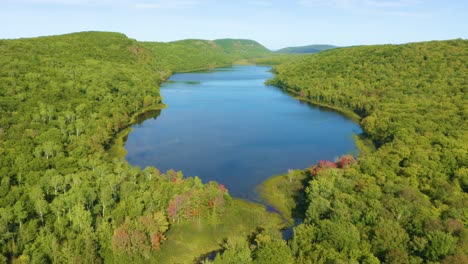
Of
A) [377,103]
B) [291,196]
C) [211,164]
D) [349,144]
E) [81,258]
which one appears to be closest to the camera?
[81,258]

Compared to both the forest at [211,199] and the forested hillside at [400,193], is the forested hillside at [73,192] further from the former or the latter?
the forested hillside at [400,193]

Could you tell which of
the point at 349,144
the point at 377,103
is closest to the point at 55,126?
the point at 349,144

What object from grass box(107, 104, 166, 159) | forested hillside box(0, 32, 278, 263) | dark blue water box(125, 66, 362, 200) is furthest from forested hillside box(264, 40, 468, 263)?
grass box(107, 104, 166, 159)

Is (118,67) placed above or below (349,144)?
above

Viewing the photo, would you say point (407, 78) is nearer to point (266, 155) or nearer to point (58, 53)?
point (266, 155)

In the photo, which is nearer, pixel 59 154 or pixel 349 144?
pixel 59 154

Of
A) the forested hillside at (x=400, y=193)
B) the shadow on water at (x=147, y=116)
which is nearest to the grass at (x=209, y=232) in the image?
the forested hillside at (x=400, y=193)
